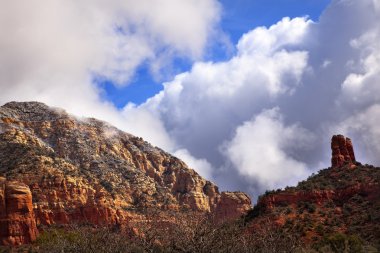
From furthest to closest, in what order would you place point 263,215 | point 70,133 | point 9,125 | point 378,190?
point 70,133, point 9,125, point 263,215, point 378,190

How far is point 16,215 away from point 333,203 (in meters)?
56.8

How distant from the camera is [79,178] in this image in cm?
12025

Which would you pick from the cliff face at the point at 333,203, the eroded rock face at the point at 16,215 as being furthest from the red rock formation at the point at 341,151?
the eroded rock face at the point at 16,215

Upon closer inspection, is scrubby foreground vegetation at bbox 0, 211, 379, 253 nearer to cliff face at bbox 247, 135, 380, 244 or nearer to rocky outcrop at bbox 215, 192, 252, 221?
cliff face at bbox 247, 135, 380, 244

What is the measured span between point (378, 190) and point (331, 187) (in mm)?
8797

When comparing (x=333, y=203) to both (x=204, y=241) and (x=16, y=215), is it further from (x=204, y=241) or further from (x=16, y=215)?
(x=16, y=215)

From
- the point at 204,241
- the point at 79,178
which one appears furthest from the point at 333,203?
the point at 79,178

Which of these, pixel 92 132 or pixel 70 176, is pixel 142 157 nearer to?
pixel 92 132

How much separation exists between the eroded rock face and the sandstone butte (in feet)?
0.56

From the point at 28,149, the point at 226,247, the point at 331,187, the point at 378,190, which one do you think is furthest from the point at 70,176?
the point at 226,247

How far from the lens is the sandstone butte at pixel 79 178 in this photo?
10306cm

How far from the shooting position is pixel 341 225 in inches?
3019

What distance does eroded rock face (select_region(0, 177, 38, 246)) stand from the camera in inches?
3765

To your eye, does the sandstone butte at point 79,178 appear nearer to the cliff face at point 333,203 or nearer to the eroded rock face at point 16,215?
the eroded rock face at point 16,215
